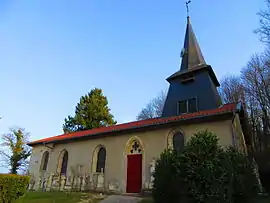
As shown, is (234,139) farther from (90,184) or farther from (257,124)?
(257,124)

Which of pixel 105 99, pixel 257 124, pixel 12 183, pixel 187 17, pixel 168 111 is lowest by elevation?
pixel 12 183

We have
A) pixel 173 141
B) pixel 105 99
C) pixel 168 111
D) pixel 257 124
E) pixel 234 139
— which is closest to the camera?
pixel 234 139

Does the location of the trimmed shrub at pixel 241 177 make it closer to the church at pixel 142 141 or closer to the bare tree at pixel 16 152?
the church at pixel 142 141

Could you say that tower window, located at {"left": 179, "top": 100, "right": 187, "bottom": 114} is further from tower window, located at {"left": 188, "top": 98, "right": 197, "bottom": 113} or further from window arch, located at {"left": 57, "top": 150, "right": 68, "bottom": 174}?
window arch, located at {"left": 57, "top": 150, "right": 68, "bottom": 174}

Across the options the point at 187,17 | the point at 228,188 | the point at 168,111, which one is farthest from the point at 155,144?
the point at 187,17

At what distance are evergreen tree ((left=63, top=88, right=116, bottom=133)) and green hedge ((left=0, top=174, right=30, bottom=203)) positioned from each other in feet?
74.3

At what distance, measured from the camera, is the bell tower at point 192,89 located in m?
14.7

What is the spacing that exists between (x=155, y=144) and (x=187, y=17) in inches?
548

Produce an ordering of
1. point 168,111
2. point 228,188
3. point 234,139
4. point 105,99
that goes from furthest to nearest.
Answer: point 105,99, point 168,111, point 234,139, point 228,188

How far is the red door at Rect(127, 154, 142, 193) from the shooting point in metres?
13.0

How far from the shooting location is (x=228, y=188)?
675 centimetres

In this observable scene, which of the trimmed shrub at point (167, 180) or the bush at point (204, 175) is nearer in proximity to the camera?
the bush at point (204, 175)

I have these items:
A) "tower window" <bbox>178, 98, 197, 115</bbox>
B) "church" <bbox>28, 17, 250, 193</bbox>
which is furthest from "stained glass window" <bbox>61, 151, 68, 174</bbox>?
"tower window" <bbox>178, 98, 197, 115</bbox>

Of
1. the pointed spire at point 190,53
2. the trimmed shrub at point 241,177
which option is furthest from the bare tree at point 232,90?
the trimmed shrub at point 241,177
